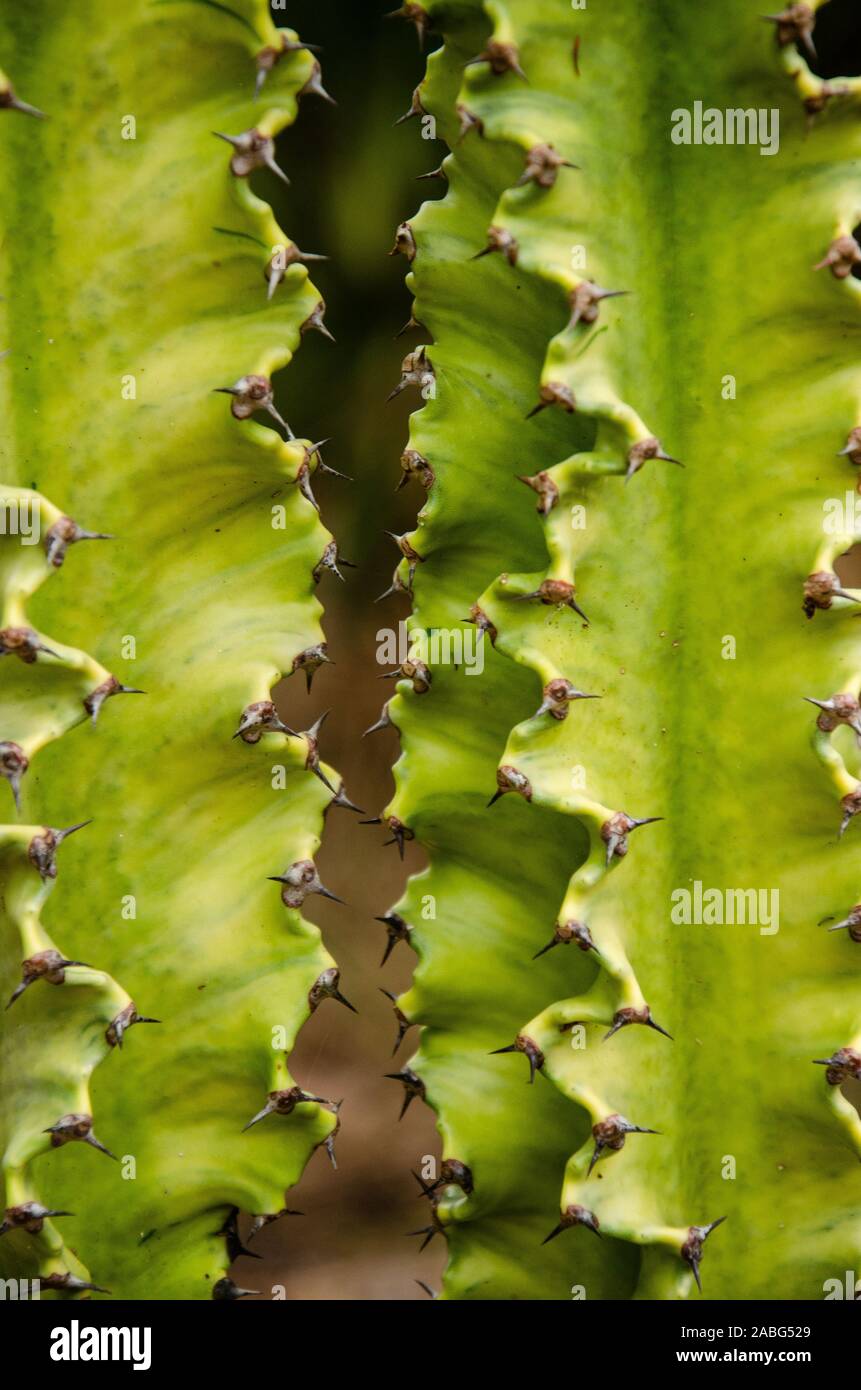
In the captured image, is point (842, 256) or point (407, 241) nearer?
point (842, 256)

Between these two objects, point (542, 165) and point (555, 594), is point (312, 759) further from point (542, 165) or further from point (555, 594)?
point (542, 165)

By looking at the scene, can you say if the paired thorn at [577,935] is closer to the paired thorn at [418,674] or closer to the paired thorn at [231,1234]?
the paired thorn at [418,674]

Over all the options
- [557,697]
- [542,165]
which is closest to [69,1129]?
[557,697]

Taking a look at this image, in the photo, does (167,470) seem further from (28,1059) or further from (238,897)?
(28,1059)

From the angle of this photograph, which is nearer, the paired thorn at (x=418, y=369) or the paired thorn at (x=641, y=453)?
the paired thorn at (x=641, y=453)

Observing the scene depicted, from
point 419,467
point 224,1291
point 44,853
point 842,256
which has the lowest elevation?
point 224,1291

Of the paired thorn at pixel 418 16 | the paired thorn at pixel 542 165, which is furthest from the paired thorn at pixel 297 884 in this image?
the paired thorn at pixel 418 16
